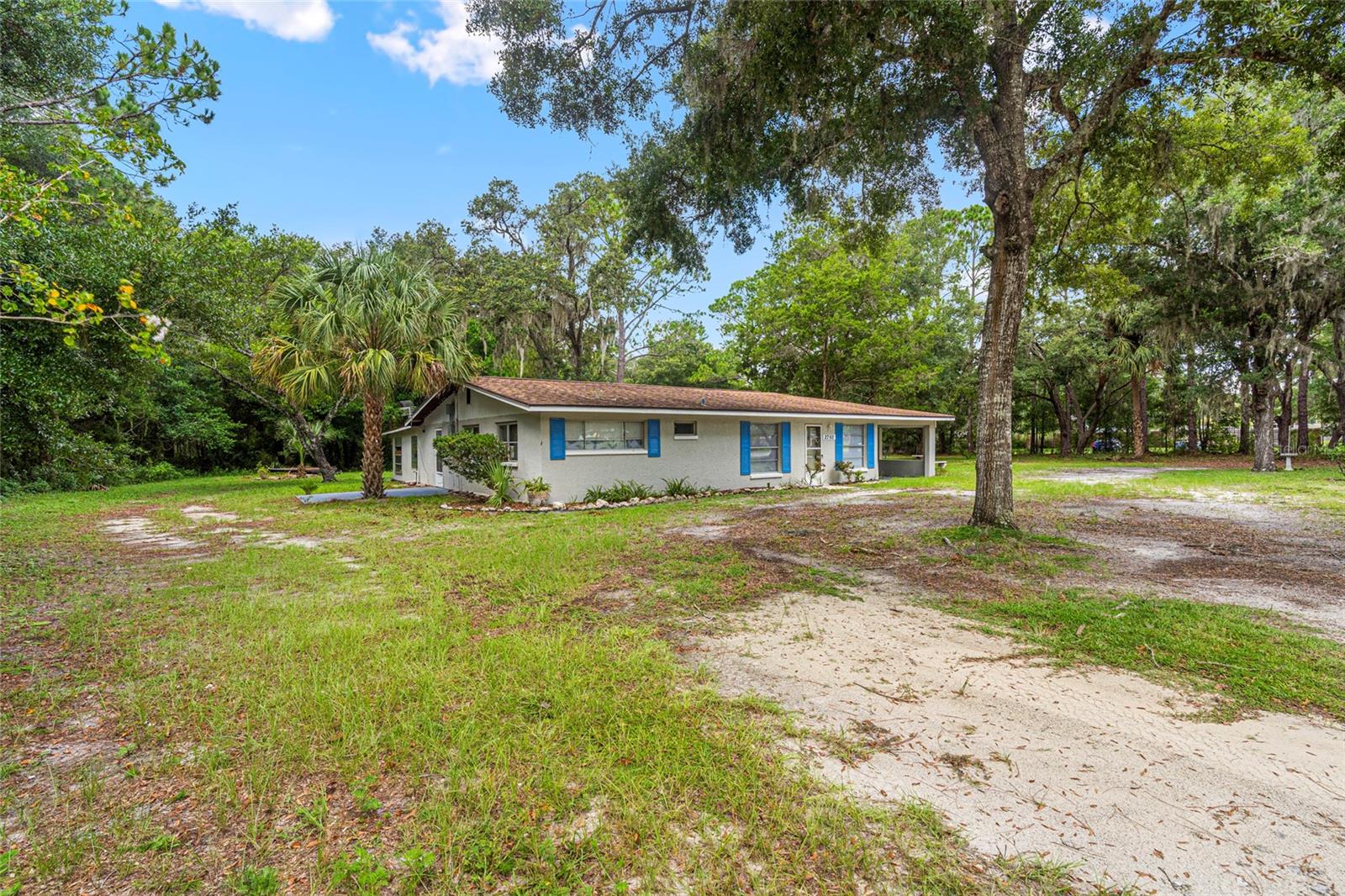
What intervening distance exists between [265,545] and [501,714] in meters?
7.02

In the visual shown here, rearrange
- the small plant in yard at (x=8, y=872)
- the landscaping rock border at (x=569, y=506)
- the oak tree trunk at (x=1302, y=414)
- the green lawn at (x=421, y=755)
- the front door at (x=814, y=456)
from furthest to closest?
1. the oak tree trunk at (x=1302, y=414)
2. the front door at (x=814, y=456)
3. the landscaping rock border at (x=569, y=506)
4. the green lawn at (x=421, y=755)
5. the small plant in yard at (x=8, y=872)

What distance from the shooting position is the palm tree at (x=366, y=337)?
1209cm

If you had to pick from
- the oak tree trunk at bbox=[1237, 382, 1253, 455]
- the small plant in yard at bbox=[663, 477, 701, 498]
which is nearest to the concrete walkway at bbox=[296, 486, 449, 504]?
the small plant in yard at bbox=[663, 477, 701, 498]

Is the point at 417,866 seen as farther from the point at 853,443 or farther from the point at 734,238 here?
the point at 853,443

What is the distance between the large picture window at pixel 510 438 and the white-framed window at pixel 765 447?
6453 mm

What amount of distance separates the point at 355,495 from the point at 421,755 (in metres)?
13.6

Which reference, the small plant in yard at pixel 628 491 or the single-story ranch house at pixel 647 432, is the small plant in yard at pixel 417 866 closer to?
the single-story ranch house at pixel 647 432

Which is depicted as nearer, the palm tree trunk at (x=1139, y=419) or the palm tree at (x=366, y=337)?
the palm tree at (x=366, y=337)

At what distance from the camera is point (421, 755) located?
262 cm

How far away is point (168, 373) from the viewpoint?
20.0 meters

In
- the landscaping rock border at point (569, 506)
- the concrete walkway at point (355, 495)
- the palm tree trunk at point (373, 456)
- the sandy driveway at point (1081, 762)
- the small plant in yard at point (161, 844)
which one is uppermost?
the palm tree trunk at point (373, 456)

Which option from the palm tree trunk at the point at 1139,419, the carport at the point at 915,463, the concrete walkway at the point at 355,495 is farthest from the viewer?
the palm tree trunk at the point at 1139,419

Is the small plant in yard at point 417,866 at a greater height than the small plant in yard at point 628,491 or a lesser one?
lesser

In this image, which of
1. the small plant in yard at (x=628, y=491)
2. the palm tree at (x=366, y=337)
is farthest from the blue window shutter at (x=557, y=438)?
the palm tree at (x=366, y=337)
